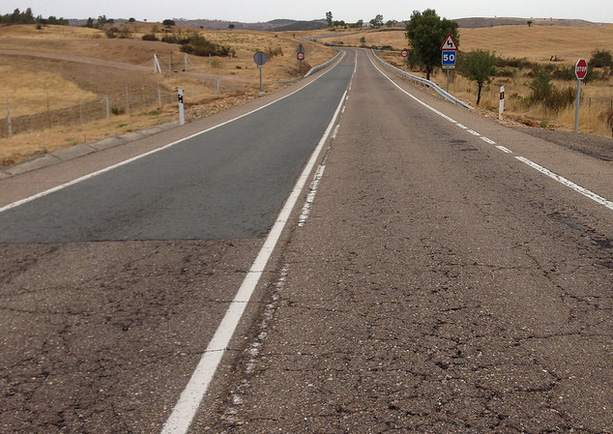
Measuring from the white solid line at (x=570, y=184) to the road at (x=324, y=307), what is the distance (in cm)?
8

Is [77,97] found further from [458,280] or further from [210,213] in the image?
[458,280]

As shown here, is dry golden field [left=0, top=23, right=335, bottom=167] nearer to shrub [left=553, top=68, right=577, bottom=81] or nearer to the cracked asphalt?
the cracked asphalt

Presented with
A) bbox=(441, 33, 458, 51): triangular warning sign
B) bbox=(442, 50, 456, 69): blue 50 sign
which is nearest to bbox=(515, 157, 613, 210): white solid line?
bbox=(441, 33, 458, 51): triangular warning sign

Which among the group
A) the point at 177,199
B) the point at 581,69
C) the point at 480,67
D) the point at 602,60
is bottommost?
the point at 177,199

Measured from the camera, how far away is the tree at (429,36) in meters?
45.3

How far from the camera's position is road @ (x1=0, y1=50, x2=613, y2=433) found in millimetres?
3180

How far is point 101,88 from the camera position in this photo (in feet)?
146

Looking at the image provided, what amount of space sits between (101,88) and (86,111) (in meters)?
12.5

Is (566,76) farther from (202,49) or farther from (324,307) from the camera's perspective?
(324,307)

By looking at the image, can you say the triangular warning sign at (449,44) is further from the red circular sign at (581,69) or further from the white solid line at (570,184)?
the white solid line at (570,184)

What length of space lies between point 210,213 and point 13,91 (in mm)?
42399

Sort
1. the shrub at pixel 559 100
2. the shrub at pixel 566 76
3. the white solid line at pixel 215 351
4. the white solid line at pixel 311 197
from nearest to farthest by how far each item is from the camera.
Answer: the white solid line at pixel 215 351 → the white solid line at pixel 311 197 → the shrub at pixel 559 100 → the shrub at pixel 566 76

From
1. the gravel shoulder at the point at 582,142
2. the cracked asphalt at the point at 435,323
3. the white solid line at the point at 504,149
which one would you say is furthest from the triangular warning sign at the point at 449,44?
the cracked asphalt at the point at 435,323

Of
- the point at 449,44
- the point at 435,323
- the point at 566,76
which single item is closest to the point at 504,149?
the point at 435,323
